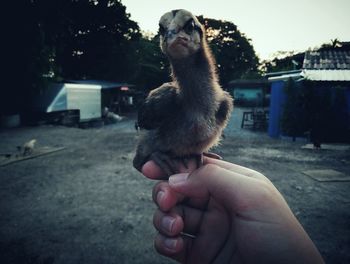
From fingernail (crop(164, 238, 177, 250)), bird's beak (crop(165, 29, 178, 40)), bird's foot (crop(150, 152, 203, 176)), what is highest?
bird's beak (crop(165, 29, 178, 40))


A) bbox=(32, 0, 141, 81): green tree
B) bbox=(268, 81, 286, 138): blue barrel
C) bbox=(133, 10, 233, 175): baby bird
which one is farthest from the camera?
bbox=(32, 0, 141, 81): green tree

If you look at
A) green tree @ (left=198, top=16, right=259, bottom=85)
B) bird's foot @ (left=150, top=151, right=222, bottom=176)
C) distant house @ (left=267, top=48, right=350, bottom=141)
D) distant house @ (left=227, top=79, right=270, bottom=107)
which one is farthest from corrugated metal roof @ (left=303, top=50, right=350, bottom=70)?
green tree @ (left=198, top=16, right=259, bottom=85)

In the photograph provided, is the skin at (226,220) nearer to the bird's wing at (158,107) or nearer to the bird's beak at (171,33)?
the bird's wing at (158,107)

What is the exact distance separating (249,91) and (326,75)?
42800 millimetres

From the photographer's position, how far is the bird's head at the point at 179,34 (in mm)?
2535

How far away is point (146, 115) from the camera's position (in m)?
2.91

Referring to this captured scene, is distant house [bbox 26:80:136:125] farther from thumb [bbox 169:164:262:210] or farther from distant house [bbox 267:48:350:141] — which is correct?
thumb [bbox 169:164:262:210]

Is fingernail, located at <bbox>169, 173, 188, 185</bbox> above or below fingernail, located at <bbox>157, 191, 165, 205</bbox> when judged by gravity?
above

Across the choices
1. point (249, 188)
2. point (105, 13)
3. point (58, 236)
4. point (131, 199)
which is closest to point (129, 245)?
point (58, 236)

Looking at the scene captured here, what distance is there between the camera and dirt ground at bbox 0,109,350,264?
6012mm

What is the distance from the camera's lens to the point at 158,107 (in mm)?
2768

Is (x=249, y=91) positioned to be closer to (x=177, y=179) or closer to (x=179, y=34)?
(x=177, y=179)

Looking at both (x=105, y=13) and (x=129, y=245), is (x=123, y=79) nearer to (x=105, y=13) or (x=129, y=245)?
(x=105, y=13)

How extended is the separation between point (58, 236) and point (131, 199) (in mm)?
2526
